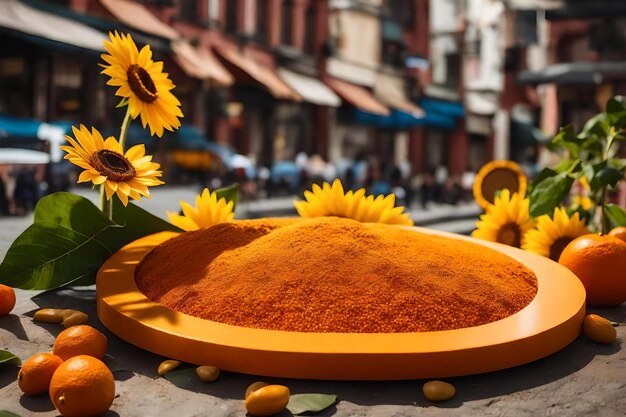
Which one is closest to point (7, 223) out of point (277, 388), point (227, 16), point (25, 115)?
point (25, 115)

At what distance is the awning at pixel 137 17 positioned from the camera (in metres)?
14.3

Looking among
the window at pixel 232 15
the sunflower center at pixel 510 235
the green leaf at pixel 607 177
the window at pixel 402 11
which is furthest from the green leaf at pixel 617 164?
the window at pixel 402 11

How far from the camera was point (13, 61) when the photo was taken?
1311cm

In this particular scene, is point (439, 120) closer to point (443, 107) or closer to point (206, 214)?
point (443, 107)

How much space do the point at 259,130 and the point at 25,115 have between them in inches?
308

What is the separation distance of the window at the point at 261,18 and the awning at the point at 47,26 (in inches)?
284

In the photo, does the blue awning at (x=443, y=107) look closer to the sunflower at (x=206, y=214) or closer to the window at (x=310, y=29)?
the window at (x=310, y=29)

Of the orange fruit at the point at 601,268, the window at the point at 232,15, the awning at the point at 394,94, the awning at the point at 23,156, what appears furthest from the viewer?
the awning at the point at 394,94

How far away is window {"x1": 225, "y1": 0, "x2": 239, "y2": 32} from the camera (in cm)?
1922

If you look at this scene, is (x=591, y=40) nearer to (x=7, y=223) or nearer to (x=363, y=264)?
(x=7, y=223)

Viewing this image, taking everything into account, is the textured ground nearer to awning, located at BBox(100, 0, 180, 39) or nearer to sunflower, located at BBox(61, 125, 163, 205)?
sunflower, located at BBox(61, 125, 163, 205)

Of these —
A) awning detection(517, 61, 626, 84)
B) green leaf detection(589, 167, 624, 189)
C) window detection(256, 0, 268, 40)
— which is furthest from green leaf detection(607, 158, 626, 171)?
window detection(256, 0, 268, 40)

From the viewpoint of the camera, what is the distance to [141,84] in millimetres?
2990

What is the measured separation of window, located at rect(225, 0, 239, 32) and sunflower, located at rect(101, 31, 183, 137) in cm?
1645
